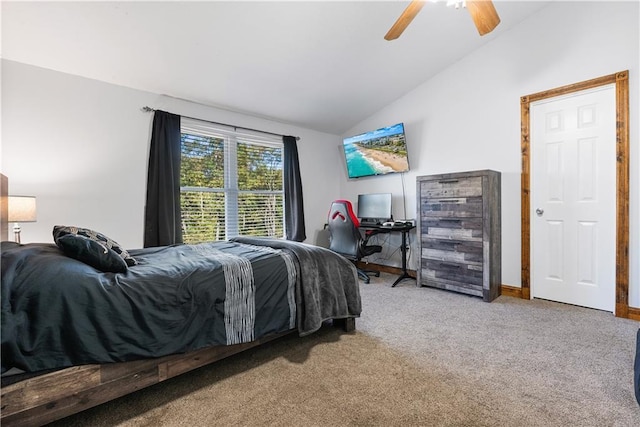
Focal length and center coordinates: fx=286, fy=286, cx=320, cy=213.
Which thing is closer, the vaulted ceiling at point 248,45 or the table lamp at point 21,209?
the table lamp at point 21,209

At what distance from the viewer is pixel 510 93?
318 centimetres

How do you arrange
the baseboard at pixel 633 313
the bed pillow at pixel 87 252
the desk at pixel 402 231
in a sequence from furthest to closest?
the desk at pixel 402 231 → the baseboard at pixel 633 313 → the bed pillow at pixel 87 252

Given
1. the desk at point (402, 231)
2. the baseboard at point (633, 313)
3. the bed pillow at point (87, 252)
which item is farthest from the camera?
the desk at point (402, 231)

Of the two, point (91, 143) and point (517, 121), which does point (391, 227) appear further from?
point (91, 143)

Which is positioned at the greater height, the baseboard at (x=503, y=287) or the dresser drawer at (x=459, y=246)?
the dresser drawer at (x=459, y=246)

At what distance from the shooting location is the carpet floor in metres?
1.34

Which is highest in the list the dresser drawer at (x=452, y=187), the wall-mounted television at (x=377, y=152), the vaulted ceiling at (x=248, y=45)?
the vaulted ceiling at (x=248, y=45)

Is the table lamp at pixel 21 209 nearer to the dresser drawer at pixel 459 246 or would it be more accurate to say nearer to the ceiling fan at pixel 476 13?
the ceiling fan at pixel 476 13

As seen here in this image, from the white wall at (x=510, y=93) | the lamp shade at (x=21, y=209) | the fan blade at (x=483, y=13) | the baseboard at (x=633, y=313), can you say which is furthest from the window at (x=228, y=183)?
the baseboard at (x=633, y=313)

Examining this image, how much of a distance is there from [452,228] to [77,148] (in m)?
3.97

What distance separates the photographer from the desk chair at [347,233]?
3547 mm

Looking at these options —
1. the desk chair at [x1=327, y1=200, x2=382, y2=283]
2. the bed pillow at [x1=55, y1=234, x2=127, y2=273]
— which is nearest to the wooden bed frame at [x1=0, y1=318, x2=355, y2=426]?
the bed pillow at [x1=55, y1=234, x2=127, y2=273]

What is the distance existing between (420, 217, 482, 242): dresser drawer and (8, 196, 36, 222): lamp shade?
3.75 meters

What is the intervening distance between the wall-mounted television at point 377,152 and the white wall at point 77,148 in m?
2.37
